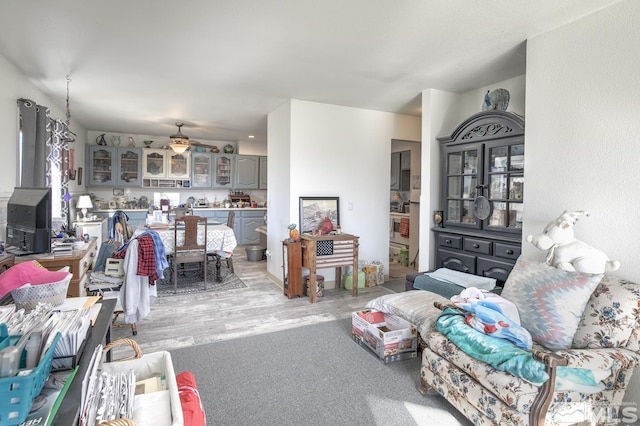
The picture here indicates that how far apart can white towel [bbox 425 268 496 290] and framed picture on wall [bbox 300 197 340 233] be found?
171cm

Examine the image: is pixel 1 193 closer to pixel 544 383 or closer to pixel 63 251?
pixel 63 251

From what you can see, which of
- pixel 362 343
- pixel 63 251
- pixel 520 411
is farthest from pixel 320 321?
pixel 63 251

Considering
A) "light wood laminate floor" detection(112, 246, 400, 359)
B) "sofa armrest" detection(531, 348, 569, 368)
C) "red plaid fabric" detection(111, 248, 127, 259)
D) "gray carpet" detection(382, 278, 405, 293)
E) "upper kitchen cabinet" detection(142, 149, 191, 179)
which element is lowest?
"light wood laminate floor" detection(112, 246, 400, 359)

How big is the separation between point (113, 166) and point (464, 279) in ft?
23.1

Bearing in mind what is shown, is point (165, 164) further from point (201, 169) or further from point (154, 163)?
point (201, 169)

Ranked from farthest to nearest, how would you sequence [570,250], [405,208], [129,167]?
[129,167]
[405,208]
[570,250]

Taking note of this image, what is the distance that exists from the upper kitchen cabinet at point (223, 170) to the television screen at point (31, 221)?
5281 millimetres

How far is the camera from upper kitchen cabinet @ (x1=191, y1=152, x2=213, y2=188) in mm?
7828

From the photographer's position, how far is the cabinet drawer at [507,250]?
3046 mm

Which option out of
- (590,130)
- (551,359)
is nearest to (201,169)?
(590,130)

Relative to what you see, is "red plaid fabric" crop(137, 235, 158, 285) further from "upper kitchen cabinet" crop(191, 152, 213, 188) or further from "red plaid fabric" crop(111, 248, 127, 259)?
"upper kitchen cabinet" crop(191, 152, 213, 188)

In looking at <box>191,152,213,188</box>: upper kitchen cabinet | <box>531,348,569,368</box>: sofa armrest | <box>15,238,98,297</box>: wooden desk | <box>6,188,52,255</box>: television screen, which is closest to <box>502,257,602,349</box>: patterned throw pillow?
<box>531,348,569,368</box>: sofa armrest

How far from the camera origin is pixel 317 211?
4668 mm

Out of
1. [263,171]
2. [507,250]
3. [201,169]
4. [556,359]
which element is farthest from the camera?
[263,171]
